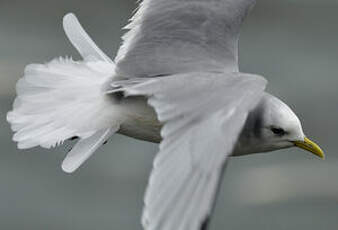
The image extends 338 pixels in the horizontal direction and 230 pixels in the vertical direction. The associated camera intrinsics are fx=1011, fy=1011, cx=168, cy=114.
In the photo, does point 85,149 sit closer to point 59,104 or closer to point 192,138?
point 59,104

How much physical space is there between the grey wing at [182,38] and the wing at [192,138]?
0.65 feet

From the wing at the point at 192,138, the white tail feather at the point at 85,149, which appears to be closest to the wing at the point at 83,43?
the white tail feather at the point at 85,149

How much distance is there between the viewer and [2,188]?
3.69 meters

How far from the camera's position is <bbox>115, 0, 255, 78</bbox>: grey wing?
7.30 feet

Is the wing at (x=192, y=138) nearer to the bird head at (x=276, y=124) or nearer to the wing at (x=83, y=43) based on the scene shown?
the bird head at (x=276, y=124)

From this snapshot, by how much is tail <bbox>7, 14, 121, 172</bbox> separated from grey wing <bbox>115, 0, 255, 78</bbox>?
86mm

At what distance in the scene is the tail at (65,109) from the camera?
86.3 inches

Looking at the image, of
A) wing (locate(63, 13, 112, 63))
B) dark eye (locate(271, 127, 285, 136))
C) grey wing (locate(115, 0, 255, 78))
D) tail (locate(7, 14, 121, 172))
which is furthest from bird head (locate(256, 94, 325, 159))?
wing (locate(63, 13, 112, 63))

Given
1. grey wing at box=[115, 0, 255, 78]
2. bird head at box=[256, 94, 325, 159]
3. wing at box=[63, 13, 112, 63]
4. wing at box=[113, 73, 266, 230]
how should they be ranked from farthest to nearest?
wing at box=[63, 13, 112, 63] → grey wing at box=[115, 0, 255, 78] → bird head at box=[256, 94, 325, 159] → wing at box=[113, 73, 266, 230]

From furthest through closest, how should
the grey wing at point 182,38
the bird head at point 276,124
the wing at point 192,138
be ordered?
the grey wing at point 182,38 < the bird head at point 276,124 < the wing at point 192,138

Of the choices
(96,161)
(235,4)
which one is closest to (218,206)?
(96,161)

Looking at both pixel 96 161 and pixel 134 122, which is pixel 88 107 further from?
pixel 96 161

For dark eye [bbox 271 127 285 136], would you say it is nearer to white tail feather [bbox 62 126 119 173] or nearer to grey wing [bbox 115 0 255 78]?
grey wing [bbox 115 0 255 78]

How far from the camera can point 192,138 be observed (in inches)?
69.9
